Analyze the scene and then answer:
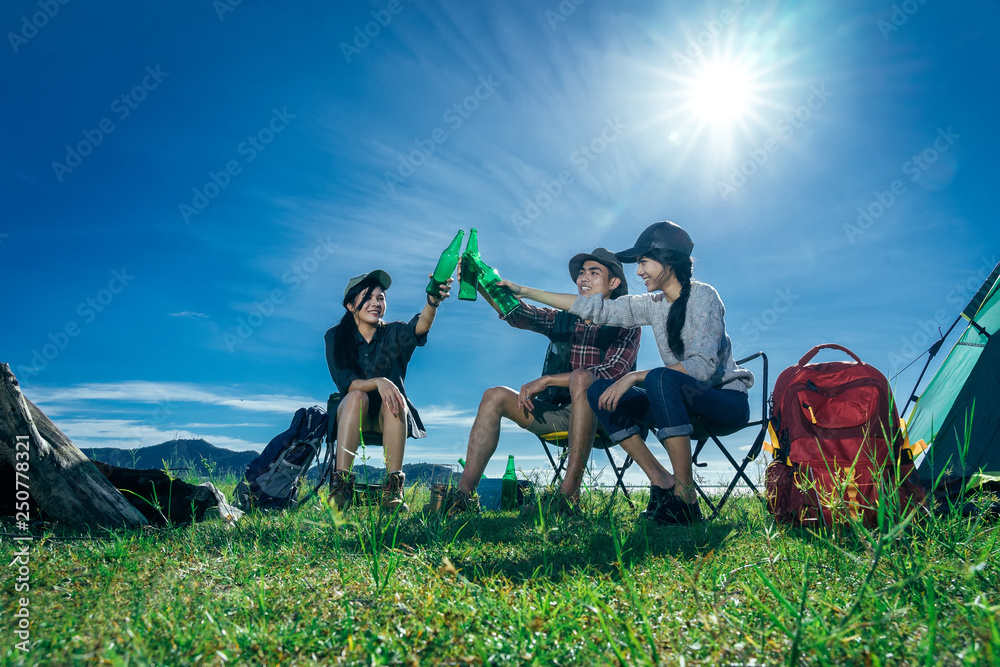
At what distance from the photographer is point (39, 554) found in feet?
7.18

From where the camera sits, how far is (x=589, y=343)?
4324mm

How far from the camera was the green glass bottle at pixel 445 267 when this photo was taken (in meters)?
4.33

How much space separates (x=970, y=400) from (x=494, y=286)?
11.3 feet

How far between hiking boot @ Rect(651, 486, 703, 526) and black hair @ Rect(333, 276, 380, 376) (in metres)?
2.41

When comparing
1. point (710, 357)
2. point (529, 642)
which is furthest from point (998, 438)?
point (529, 642)

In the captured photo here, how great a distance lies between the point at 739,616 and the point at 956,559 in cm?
76

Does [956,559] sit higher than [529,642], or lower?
higher

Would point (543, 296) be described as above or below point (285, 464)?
above

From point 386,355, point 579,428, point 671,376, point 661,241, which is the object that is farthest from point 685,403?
point 386,355

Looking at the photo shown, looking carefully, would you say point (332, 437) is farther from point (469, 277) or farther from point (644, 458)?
point (644, 458)

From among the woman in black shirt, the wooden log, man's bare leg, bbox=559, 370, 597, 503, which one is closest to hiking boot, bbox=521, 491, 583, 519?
man's bare leg, bbox=559, 370, 597, 503

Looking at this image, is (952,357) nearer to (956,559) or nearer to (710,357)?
(710,357)

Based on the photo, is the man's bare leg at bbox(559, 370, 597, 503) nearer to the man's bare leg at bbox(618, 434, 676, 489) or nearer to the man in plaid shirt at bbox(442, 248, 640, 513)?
the man in plaid shirt at bbox(442, 248, 640, 513)

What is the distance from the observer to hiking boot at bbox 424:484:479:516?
3510 mm
